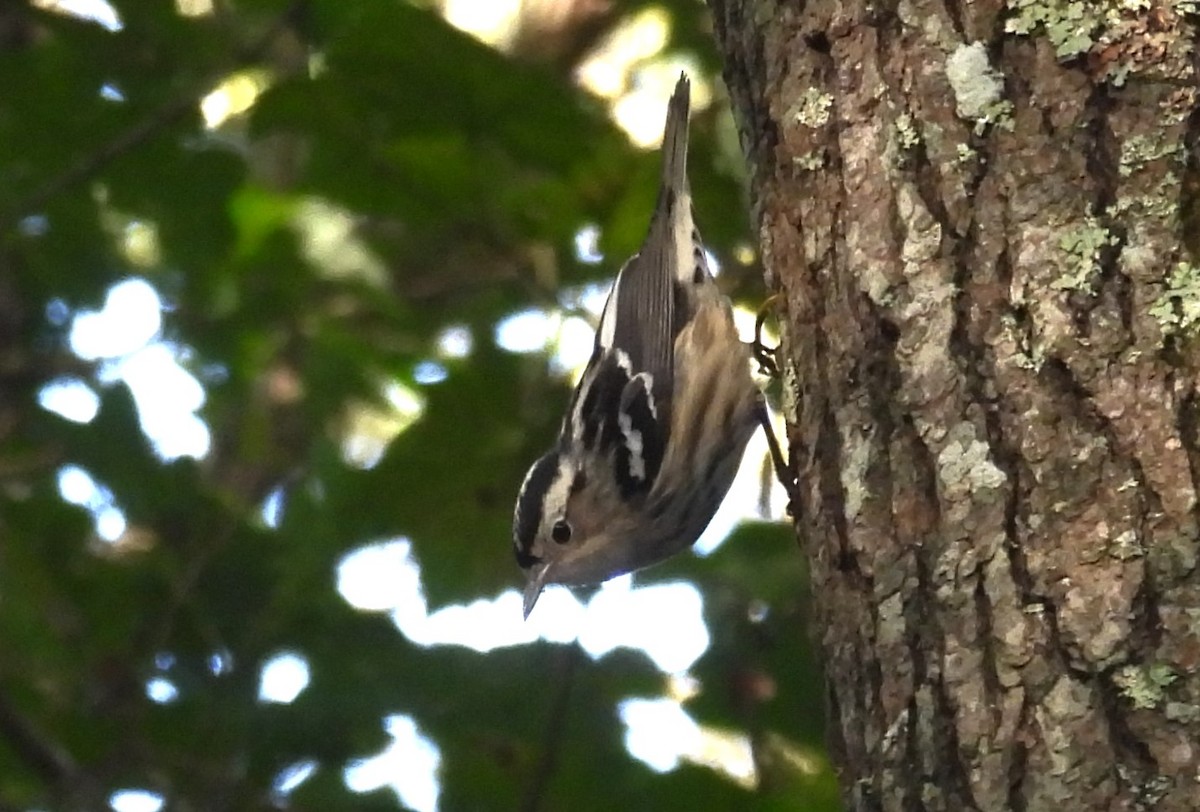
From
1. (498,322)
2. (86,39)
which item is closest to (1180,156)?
(498,322)

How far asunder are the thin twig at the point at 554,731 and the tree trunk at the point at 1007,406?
0.92 m

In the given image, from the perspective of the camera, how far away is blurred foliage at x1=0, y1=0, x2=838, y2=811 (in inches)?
115

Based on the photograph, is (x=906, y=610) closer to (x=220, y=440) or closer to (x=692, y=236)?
(x=692, y=236)

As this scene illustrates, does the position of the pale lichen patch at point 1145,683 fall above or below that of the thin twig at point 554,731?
below

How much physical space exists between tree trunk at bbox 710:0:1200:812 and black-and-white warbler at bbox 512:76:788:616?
5.29 ft

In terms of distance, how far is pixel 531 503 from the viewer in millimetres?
3627

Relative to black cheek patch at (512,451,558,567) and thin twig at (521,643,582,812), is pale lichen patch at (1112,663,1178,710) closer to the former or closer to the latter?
thin twig at (521,643,582,812)

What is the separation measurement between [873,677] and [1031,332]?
1.60ft

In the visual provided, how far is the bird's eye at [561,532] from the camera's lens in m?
3.89

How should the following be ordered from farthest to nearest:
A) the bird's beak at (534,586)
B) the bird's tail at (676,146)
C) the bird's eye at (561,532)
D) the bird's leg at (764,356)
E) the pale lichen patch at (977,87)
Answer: the bird's eye at (561,532) → the bird's beak at (534,586) → the bird's leg at (764,356) → the bird's tail at (676,146) → the pale lichen patch at (977,87)

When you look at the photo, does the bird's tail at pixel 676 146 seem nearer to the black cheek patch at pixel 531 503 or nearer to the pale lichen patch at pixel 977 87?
the black cheek patch at pixel 531 503

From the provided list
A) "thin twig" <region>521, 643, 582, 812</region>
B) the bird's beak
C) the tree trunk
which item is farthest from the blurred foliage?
the tree trunk

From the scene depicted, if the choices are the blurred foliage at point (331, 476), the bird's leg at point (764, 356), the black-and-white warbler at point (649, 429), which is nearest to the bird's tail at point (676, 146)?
the blurred foliage at point (331, 476)

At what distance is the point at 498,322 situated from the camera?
3.66 m
